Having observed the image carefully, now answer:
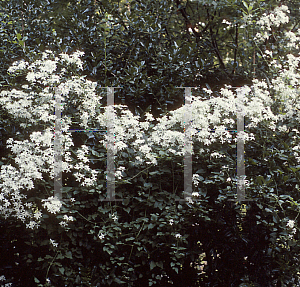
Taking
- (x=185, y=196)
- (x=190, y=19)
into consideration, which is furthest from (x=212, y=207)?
(x=190, y=19)

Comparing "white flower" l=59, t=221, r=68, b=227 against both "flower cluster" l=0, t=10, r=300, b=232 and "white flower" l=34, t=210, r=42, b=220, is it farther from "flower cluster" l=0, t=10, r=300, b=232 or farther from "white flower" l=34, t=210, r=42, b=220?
"white flower" l=34, t=210, r=42, b=220

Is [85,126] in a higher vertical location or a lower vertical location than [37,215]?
higher

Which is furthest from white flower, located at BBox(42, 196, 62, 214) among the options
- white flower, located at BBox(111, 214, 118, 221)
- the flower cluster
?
white flower, located at BBox(111, 214, 118, 221)

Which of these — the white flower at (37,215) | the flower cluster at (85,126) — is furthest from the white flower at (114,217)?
the white flower at (37,215)

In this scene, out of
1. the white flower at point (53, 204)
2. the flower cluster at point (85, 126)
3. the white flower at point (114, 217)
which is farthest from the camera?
the white flower at point (114, 217)

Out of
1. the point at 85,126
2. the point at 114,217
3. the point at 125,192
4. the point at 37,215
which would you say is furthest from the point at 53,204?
the point at 85,126

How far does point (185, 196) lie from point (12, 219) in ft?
5.12

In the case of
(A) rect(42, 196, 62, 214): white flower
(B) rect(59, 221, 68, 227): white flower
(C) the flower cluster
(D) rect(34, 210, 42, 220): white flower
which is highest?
(C) the flower cluster

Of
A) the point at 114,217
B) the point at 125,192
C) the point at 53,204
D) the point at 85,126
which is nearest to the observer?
the point at 53,204

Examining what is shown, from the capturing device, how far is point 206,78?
4.45 m

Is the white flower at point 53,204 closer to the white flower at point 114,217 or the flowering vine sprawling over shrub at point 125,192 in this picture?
the flowering vine sprawling over shrub at point 125,192

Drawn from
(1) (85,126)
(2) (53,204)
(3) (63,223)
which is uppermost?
(1) (85,126)

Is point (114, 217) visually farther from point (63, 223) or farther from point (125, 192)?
point (63, 223)

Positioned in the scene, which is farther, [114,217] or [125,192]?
[125,192]
